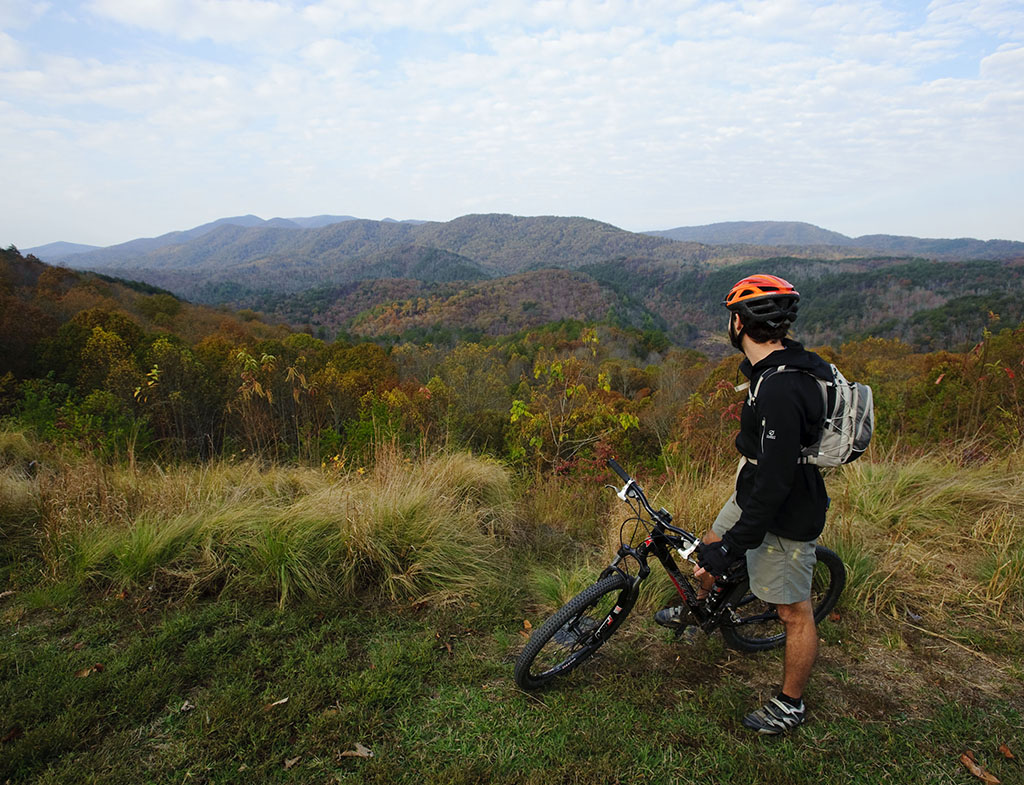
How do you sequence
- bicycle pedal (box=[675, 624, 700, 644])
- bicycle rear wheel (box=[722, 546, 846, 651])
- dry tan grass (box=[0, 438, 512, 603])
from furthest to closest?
dry tan grass (box=[0, 438, 512, 603]) < bicycle pedal (box=[675, 624, 700, 644]) < bicycle rear wheel (box=[722, 546, 846, 651])

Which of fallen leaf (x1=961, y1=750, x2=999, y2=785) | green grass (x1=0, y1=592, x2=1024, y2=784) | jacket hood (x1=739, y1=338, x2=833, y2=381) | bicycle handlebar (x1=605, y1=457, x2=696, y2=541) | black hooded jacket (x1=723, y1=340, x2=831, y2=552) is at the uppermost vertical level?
jacket hood (x1=739, y1=338, x2=833, y2=381)

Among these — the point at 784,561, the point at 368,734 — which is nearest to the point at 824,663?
the point at 784,561

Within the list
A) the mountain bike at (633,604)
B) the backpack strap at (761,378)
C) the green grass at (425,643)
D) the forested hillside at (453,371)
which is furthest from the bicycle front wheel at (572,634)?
the forested hillside at (453,371)

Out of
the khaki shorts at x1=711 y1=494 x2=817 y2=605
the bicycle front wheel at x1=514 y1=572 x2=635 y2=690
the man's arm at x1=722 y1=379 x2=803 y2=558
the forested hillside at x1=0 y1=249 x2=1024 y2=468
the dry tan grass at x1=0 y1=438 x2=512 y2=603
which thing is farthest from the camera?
the forested hillside at x1=0 y1=249 x2=1024 y2=468

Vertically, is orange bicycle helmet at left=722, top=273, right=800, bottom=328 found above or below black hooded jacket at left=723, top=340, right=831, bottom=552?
above

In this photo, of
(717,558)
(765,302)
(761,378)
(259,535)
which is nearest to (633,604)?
(717,558)

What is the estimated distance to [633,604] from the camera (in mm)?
2738

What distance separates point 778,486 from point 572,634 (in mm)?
1264

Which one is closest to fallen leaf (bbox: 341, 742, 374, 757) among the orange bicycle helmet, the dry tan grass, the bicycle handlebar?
the dry tan grass

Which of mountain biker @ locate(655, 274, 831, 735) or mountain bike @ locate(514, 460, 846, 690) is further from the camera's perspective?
mountain bike @ locate(514, 460, 846, 690)

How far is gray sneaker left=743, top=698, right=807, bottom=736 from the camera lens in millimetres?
2287

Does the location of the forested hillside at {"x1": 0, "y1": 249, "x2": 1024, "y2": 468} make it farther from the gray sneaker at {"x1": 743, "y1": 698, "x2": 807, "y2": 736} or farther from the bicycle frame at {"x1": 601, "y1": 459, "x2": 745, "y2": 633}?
the gray sneaker at {"x1": 743, "y1": 698, "x2": 807, "y2": 736}

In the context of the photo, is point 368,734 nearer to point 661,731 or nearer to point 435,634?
point 435,634

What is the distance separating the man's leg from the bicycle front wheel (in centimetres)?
69
